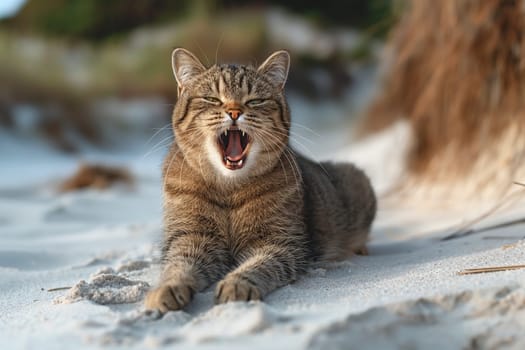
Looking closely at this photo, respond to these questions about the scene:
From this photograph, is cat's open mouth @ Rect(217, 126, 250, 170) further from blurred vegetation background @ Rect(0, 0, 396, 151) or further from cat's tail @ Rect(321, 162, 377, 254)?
blurred vegetation background @ Rect(0, 0, 396, 151)

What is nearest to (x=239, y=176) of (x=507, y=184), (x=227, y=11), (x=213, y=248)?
(x=213, y=248)

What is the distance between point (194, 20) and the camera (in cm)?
1528

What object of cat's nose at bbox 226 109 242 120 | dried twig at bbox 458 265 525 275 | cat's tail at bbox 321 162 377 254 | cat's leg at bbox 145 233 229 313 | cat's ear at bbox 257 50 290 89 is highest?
cat's ear at bbox 257 50 290 89

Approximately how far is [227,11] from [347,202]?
567 inches

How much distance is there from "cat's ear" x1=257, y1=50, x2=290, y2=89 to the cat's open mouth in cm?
38

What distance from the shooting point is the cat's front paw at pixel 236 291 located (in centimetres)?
200

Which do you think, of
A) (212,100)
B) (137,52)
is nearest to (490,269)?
(212,100)

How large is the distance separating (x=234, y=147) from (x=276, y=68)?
53 cm

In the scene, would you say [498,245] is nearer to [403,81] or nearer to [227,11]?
[403,81]

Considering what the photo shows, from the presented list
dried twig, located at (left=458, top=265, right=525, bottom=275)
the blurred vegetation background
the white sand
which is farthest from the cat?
the blurred vegetation background

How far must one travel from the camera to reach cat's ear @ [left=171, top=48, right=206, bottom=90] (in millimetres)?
2949

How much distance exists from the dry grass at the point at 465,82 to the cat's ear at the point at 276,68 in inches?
73.9

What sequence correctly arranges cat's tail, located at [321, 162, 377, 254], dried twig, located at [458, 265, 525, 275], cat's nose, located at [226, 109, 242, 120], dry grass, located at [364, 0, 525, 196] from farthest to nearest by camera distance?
dry grass, located at [364, 0, 525, 196] → cat's tail, located at [321, 162, 377, 254] → cat's nose, located at [226, 109, 242, 120] → dried twig, located at [458, 265, 525, 275]

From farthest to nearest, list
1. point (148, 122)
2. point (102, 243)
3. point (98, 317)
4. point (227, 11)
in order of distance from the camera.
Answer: point (227, 11) < point (148, 122) < point (102, 243) < point (98, 317)
